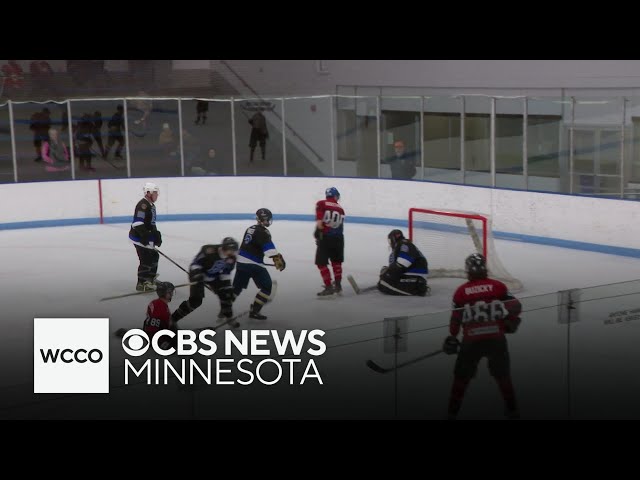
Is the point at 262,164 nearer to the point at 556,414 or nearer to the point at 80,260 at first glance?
the point at 80,260

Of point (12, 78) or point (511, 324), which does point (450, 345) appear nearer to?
point (511, 324)

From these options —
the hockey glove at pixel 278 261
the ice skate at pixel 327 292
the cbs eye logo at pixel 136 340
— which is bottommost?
the cbs eye logo at pixel 136 340

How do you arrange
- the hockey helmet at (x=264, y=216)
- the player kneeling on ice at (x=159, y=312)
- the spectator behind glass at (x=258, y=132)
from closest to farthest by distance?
the player kneeling on ice at (x=159, y=312)
the hockey helmet at (x=264, y=216)
the spectator behind glass at (x=258, y=132)

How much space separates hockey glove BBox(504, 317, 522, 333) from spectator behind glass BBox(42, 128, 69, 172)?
1164 centimetres

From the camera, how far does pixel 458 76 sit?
61.0ft

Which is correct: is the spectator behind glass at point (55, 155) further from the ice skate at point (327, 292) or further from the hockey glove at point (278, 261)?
the hockey glove at point (278, 261)

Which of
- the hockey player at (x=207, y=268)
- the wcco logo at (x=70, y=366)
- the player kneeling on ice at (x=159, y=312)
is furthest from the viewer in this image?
the hockey player at (x=207, y=268)

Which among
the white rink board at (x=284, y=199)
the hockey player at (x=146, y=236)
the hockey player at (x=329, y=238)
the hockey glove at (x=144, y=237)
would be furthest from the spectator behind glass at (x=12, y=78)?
the hockey player at (x=329, y=238)

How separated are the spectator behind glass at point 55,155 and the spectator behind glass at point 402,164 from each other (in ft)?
16.8

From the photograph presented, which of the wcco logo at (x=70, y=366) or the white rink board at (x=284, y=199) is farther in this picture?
the white rink board at (x=284, y=199)

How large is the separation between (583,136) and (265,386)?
1111cm

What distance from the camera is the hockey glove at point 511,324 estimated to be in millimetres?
6402

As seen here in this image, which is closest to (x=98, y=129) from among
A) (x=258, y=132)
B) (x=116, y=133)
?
(x=116, y=133)

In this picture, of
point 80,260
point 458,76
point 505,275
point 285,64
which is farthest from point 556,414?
point 285,64
